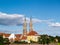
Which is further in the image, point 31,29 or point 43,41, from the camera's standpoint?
point 31,29

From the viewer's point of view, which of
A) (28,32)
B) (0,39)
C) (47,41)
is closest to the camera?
(0,39)

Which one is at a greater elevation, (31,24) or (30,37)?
(31,24)

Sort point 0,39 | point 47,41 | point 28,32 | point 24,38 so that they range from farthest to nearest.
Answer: point 28,32 < point 24,38 < point 47,41 < point 0,39

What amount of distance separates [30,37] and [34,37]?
2507 mm

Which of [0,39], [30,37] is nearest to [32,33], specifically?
[30,37]

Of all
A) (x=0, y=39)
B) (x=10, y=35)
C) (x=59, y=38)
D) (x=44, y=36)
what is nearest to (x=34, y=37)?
(x=10, y=35)

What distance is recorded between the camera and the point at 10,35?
123 meters

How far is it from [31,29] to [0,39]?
56090 millimetres

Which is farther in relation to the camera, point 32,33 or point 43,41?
point 32,33

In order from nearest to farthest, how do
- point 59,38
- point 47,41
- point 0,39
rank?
1. point 0,39
2. point 47,41
3. point 59,38

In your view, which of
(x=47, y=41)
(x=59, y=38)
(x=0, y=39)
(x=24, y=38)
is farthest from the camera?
(x=24, y=38)

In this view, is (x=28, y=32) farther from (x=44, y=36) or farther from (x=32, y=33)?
(x=44, y=36)

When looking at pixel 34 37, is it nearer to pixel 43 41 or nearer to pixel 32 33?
pixel 32 33

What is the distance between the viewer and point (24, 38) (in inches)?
4397
